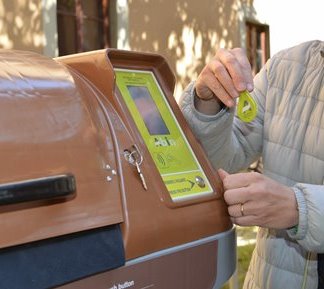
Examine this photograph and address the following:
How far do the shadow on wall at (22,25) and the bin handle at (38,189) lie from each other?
490 cm

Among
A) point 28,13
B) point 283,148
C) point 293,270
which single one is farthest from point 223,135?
point 28,13

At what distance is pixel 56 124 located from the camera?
106cm

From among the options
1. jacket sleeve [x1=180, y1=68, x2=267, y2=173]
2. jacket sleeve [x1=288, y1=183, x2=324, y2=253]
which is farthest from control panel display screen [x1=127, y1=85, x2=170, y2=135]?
jacket sleeve [x1=288, y1=183, x2=324, y2=253]

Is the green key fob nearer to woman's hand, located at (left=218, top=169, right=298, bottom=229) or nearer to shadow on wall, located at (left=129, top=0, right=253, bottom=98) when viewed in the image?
woman's hand, located at (left=218, top=169, right=298, bottom=229)

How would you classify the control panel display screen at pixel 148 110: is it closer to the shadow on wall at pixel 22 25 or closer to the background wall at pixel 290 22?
the shadow on wall at pixel 22 25

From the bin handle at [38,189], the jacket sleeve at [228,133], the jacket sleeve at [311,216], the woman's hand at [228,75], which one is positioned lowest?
the jacket sleeve at [311,216]

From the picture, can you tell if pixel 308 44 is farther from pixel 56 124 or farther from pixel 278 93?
pixel 56 124

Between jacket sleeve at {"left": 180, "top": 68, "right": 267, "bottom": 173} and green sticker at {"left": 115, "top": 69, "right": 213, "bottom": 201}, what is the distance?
11 centimetres

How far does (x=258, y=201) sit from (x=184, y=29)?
7.71m

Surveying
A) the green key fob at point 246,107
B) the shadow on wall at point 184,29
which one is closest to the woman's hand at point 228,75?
the green key fob at point 246,107

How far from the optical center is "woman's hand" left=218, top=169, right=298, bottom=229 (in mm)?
1349

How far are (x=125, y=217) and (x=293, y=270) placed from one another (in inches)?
29.5

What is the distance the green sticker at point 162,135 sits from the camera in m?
1.28

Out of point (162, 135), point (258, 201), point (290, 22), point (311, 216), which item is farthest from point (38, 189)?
point (290, 22)
